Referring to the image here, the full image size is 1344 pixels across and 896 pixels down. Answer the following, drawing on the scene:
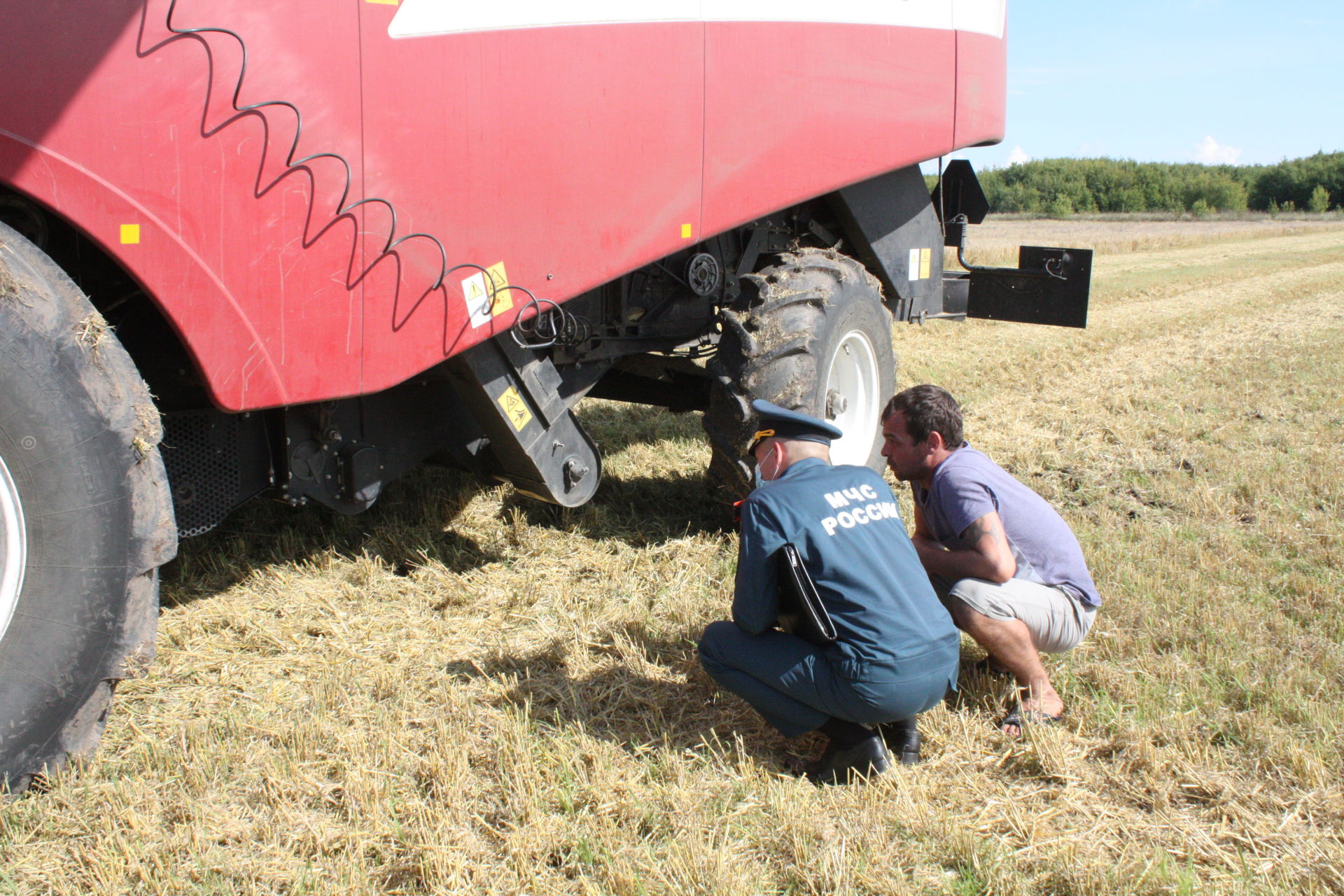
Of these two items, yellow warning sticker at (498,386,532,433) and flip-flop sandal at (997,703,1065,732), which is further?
yellow warning sticker at (498,386,532,433)

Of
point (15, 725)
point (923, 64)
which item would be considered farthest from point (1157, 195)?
point (15, 725)

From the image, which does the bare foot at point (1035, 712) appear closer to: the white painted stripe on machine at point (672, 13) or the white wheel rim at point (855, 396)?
the white wheel rim at point (855, 396)

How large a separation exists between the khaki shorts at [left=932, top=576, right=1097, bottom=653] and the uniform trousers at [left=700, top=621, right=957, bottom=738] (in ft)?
0.95

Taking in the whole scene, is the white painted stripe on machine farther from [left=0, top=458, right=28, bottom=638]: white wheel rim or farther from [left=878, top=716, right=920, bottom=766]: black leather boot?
[left=878, top=716, right=920, bottom=766]: black leather boot

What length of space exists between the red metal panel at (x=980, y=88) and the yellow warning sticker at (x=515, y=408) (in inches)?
103

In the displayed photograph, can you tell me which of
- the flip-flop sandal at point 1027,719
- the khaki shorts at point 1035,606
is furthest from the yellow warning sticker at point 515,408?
the flip-flop sandal at point 1027,719

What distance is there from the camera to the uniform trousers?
2.80 metres

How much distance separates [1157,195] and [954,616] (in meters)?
65.0

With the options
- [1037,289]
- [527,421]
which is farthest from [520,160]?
[1037,289]

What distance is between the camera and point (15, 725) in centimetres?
245

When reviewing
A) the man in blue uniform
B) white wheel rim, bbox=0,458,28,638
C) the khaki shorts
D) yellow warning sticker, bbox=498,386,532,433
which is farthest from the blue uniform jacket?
white wheel rim, bbox=0,458,28,638

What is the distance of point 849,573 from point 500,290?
1422mm

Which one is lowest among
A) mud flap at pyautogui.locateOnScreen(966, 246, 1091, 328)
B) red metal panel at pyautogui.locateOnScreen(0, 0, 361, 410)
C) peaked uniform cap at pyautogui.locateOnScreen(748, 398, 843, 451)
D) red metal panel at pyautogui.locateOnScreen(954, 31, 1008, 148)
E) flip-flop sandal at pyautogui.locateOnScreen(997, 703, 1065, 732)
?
flip-flop sandal at pyautogui.locateOnScreen(997, 703, 1065, 732)

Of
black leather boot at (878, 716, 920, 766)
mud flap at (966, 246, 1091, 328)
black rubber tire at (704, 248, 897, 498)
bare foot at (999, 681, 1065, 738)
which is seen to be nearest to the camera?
black leather boot at (878, 716, 920, 766)
